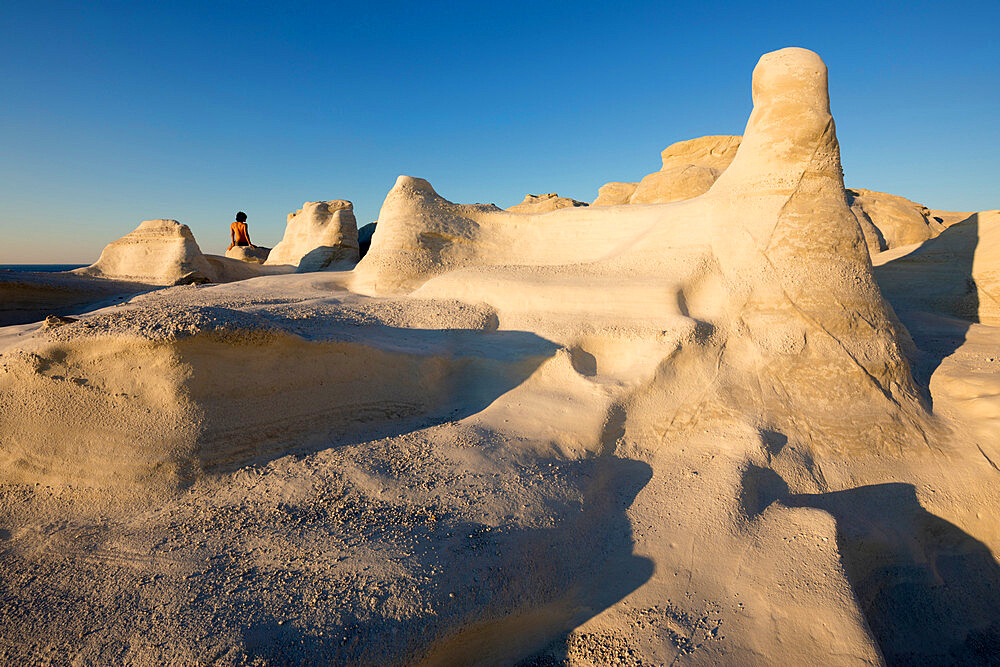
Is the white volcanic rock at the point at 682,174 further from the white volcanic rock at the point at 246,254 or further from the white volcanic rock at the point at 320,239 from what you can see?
the white volcanic rock at the point at 246,254

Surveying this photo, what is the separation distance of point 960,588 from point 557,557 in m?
2.71

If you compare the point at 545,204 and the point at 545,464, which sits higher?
the point at 545,204

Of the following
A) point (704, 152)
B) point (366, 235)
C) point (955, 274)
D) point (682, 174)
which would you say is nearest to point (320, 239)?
point (366, 235)

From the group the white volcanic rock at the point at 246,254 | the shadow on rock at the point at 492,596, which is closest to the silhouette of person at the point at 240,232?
the white volcanic rock at the point at 246,254

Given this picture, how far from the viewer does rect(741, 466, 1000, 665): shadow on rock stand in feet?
8.61

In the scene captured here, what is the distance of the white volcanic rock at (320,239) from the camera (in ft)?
35.9

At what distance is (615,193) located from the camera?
16250mm

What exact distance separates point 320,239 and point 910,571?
11.8 m

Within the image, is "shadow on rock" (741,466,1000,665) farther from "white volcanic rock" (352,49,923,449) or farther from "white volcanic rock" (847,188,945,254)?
"white volcanic rock" (847,188,945,254)

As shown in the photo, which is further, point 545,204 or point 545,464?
point 545,204

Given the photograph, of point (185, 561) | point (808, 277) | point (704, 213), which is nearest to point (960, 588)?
point (808, 277)

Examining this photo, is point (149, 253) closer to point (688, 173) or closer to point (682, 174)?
point (682, 174)

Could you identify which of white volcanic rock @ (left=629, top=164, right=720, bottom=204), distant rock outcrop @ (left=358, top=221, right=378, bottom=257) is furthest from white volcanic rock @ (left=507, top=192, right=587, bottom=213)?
distant rock outcrop @ (left=358, top=221, right=378, bottom=257)

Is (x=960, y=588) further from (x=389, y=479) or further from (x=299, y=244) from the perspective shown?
(x=299, y=244)
